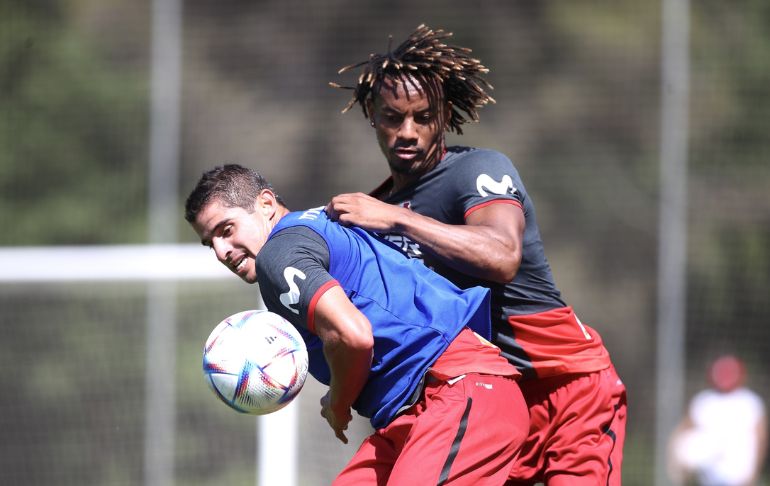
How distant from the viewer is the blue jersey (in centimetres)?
356

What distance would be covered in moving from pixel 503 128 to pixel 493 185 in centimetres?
1085

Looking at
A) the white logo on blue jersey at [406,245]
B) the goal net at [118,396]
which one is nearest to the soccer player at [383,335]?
the white logo on blue jersey at [406,245]

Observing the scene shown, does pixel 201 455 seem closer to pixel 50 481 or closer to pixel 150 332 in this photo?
pixel 50 481

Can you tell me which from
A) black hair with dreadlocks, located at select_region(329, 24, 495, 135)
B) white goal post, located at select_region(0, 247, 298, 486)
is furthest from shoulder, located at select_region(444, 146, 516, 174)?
white goal post, located at select_region(0, 247, 298, 486)

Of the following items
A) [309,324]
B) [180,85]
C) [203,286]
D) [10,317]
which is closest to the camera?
[309,324]

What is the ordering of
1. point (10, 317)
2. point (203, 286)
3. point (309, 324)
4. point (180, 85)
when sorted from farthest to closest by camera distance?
point (180, 85) < point (203, 286) < point (10, 317) < point (309, 324)

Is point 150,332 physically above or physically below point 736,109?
below

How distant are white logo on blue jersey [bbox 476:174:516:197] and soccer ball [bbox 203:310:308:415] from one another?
2.91 ft

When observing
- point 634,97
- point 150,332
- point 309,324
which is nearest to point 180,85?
point 150,332

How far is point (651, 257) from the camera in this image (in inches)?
515

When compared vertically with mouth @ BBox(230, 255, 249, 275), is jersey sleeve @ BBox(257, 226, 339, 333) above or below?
above

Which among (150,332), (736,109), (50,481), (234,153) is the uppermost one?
(736,109)

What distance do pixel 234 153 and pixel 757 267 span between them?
20.3ft

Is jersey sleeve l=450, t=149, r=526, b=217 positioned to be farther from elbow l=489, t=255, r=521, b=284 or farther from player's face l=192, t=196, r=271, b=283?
player's face l=192, t=196, r=271, b=283
